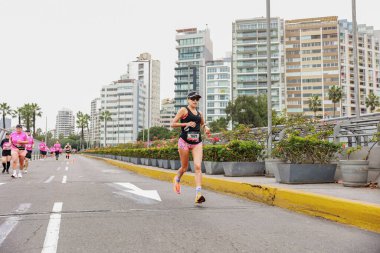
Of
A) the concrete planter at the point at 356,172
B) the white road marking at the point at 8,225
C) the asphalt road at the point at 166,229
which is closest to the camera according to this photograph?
the asphalt road at the point at 166,229

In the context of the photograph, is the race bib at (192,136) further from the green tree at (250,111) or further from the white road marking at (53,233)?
the green tree at (250,111)

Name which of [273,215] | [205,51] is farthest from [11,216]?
[205,51]

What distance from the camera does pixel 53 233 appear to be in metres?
4.32

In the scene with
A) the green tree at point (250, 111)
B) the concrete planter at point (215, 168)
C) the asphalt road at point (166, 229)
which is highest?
the green tree at point (250, 111)

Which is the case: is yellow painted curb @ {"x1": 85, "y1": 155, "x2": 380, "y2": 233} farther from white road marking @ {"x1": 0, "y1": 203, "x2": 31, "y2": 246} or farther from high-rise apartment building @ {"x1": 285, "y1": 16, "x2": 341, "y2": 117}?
high-rise apartment building @ {"x1": 285, "y1": 16, "x2": 341, "y2": 117}

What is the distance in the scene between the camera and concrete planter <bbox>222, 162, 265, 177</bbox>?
11.5 meters

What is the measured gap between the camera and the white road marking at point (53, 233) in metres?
3.67

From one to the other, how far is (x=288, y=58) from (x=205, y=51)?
39.8 meters

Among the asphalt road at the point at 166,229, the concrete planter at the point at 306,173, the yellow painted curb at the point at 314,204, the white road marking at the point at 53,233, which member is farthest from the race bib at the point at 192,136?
the concrete planter at the point at 306,173

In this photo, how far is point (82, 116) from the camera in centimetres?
12825

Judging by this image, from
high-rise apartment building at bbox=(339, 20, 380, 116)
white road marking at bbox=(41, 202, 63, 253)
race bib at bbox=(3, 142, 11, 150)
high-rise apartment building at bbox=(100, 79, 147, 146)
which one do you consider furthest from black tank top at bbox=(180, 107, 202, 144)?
high-rise apartment building at bbox=(100, 79, 147, 146)

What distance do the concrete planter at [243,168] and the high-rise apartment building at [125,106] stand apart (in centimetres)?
16743

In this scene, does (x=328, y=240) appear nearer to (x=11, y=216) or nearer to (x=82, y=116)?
(x=11, y=216)

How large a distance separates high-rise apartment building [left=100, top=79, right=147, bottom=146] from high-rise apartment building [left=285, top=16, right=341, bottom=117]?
79.2 m
